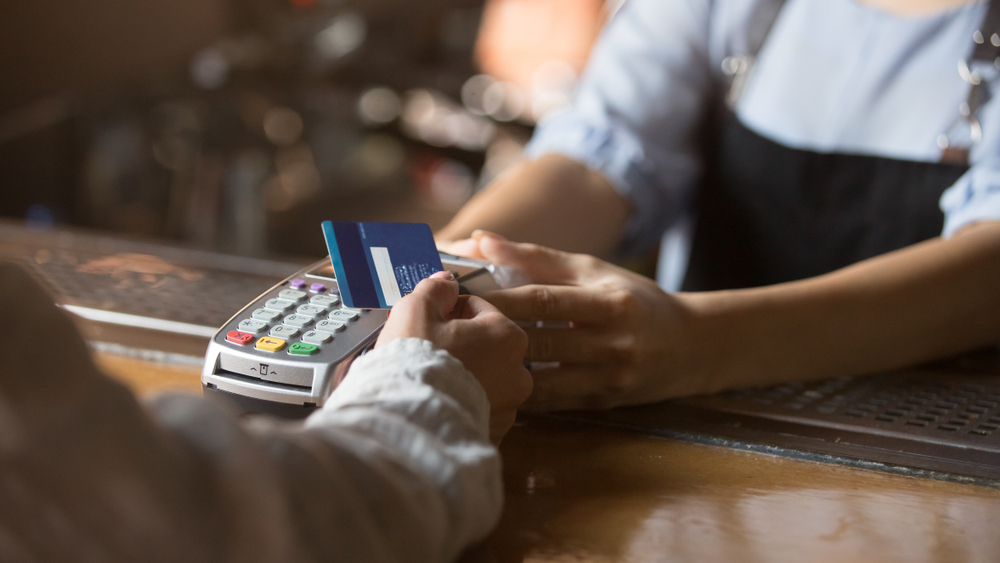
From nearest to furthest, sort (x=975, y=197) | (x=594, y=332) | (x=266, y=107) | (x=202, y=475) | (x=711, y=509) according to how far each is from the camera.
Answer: (x=202, y=475)
(x=711, y=509)
(x=594, y=332)
(x=975, y=197)
(x=266, y=107)

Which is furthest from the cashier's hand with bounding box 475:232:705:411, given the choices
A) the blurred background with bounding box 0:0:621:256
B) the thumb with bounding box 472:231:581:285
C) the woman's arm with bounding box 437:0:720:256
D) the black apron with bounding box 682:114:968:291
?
the blurred background with bounding box 0:0:621:256

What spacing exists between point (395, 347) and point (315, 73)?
1.49 meters

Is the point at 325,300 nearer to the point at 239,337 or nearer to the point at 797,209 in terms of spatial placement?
the point at 239,337

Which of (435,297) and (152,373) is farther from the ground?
(435,297)

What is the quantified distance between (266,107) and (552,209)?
1041 mm

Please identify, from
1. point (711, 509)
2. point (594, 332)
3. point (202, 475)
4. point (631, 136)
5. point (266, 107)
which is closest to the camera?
→ point (202, 475)

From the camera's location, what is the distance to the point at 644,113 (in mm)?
752

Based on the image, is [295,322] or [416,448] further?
[295,322]

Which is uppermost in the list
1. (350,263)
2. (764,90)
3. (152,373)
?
(764,90)

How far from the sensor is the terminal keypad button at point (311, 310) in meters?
0.39

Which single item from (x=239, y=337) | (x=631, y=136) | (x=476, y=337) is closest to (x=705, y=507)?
(x=476, y=337)

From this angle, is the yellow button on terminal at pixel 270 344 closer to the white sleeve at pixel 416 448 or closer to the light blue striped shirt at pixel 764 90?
the white sleeve at pixel 416 448

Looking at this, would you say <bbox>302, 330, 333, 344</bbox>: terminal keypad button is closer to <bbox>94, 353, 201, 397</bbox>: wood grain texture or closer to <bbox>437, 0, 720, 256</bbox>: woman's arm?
<bbox>94, 353, 201, 397</bbox>: wood grain texture

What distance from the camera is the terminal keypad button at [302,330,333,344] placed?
0.36 metres
